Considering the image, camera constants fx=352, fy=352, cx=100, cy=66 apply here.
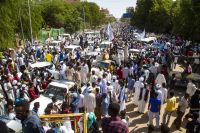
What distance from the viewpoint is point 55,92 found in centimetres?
1450

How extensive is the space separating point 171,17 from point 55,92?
47600 millimetres

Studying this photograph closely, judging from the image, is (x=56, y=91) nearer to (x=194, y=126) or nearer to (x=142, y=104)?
(x=142, y=104)

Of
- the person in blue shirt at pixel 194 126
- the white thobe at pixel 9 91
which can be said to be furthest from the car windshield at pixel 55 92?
the person in blue shirt at pixel 194 126

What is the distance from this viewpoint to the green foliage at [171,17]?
31438 millimetres

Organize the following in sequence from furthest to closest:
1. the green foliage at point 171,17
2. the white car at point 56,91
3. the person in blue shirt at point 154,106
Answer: the green foliage at point 171,17 < the white car at point 56,91 < the person in blue shirt at point 154,106

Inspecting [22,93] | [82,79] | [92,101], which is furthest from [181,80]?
[22,93]

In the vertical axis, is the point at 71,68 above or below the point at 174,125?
above

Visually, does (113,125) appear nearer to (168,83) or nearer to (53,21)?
(168,83)

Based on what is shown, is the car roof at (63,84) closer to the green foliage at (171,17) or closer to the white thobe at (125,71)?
the white thobe at (125,71)

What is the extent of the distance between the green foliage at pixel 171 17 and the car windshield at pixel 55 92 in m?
18.2

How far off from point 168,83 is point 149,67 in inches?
83.6

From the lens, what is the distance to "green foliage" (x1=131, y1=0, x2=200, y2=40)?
31438mm

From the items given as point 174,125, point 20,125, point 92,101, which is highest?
point 20,125

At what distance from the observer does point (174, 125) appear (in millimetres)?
13070
